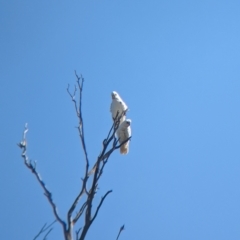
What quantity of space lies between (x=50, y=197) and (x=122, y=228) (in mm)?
588

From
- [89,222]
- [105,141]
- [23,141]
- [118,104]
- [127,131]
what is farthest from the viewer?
[118,104]

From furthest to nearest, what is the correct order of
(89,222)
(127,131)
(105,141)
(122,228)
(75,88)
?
(127,131)
(75,88)
(105,141)
(122,228)
(89,222)

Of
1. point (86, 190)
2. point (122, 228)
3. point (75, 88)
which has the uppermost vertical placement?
point (75, 88)

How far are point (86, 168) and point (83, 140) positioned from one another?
0.27m

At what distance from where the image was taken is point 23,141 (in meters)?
3.35

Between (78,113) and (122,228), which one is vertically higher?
(78,113)

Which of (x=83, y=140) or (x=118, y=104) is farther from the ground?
(x=118, y=104)

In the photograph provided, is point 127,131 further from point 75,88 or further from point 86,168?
point 86,168

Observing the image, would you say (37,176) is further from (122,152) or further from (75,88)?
(122,152)

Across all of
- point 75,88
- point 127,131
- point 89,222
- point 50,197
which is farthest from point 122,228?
point 127,131

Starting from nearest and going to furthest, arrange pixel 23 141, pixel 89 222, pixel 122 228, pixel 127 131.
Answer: pixel 89 222
pixel 122 228
pixel 23 141
pixel 127 131

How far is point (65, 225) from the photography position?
2791 millimetres

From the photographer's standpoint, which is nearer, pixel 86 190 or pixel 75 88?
pixel 86 190

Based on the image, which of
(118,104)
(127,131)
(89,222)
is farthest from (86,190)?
(118,104)
